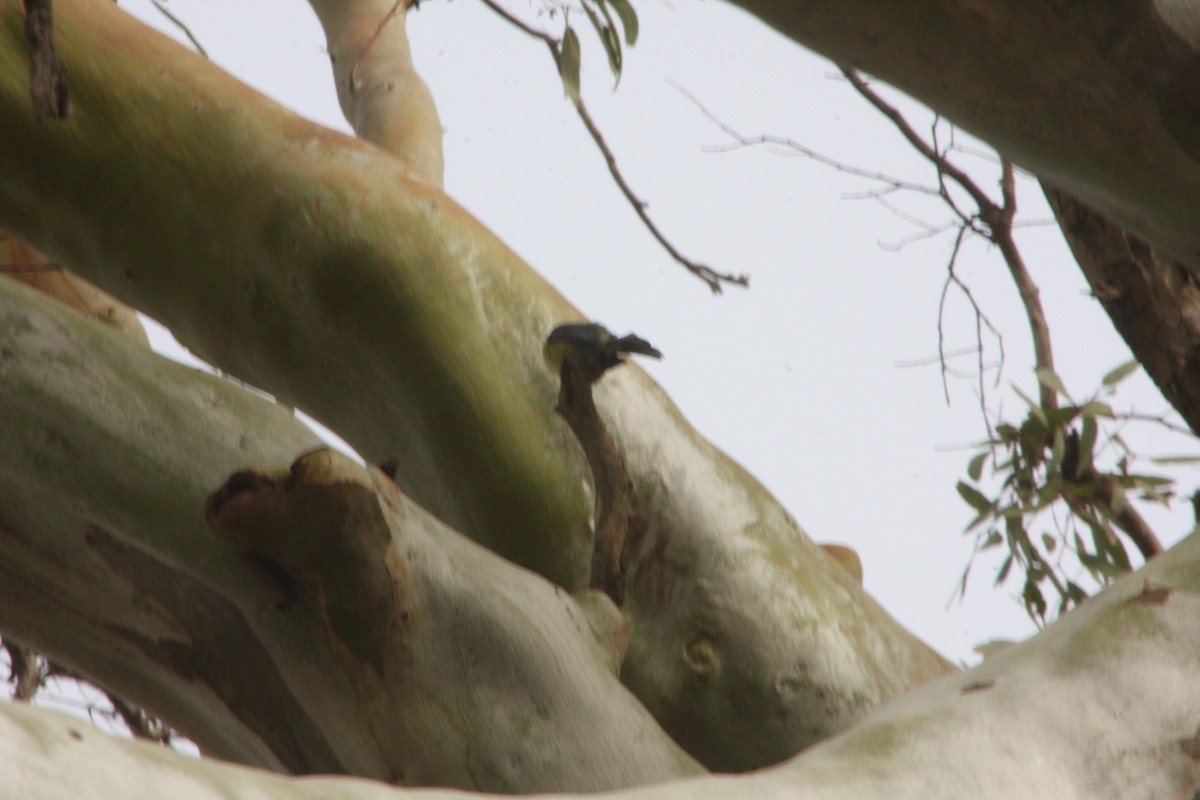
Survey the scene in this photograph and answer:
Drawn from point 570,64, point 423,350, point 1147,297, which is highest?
point 1147,297

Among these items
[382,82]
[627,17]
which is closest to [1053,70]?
[627,17]

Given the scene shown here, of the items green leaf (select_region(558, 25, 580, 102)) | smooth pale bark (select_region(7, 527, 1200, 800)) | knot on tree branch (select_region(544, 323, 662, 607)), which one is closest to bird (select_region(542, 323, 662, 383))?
knot on tree branch (select_region(544, 323, 662, 607))

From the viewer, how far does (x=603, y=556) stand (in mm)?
1072

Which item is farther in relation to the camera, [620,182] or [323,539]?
[620,182]

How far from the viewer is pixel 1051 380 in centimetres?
188

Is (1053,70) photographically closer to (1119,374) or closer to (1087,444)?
(1087,444)

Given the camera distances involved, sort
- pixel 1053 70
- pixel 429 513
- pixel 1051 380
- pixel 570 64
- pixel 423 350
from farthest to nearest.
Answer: pixel 1051 380 < pixel 570 64 < pixel 423 350 < pixel 429 513 < pixel 1053 70

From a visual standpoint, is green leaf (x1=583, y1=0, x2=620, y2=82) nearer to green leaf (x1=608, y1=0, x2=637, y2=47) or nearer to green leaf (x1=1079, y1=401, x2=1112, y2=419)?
green leaf (x1=608, y1=0, x2=637, y2=47)

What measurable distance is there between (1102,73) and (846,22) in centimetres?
18

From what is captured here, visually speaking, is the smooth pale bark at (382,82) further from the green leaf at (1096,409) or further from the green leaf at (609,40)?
the green leaf at (1096,409)

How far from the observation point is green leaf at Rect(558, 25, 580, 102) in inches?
66.2

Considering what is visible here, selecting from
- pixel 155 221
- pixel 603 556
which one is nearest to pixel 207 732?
pixel 603 556

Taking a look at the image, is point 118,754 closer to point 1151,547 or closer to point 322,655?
point 322,655

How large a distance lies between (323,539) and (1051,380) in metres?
1.33
